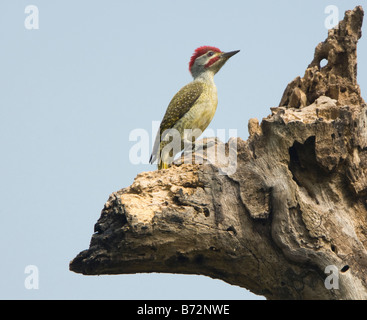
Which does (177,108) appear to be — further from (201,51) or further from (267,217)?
(267,217)

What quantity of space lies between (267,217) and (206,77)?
4.63 meters

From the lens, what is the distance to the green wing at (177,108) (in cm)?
997

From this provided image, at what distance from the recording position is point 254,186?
686 cm

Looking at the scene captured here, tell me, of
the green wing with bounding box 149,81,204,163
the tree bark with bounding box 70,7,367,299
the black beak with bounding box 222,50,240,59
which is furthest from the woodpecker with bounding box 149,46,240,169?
the tree bark with bounding box 70,7,367,299

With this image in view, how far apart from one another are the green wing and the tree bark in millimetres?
2965

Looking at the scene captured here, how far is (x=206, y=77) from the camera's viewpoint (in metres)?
10.7

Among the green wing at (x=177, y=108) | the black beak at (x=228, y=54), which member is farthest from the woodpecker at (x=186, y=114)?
the black beak at (x=228, y=54)

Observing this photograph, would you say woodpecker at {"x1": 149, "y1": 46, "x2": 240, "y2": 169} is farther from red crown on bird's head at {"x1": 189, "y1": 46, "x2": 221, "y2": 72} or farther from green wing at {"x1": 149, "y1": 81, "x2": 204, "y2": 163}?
red crown on bird's head at {"x1": 189, "y1": 46, "x2": 221, "y2": 72}

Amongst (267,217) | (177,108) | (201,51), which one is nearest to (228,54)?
(201,51)

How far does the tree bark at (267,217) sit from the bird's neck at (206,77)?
12.3 ft

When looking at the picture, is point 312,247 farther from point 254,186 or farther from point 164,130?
point 164,130

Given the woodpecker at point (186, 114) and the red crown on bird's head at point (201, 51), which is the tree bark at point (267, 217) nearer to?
the woodpecker at point (186, 114)

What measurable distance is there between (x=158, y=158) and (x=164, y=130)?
1.98ft

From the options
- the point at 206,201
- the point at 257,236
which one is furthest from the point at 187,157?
the point at 257,236
